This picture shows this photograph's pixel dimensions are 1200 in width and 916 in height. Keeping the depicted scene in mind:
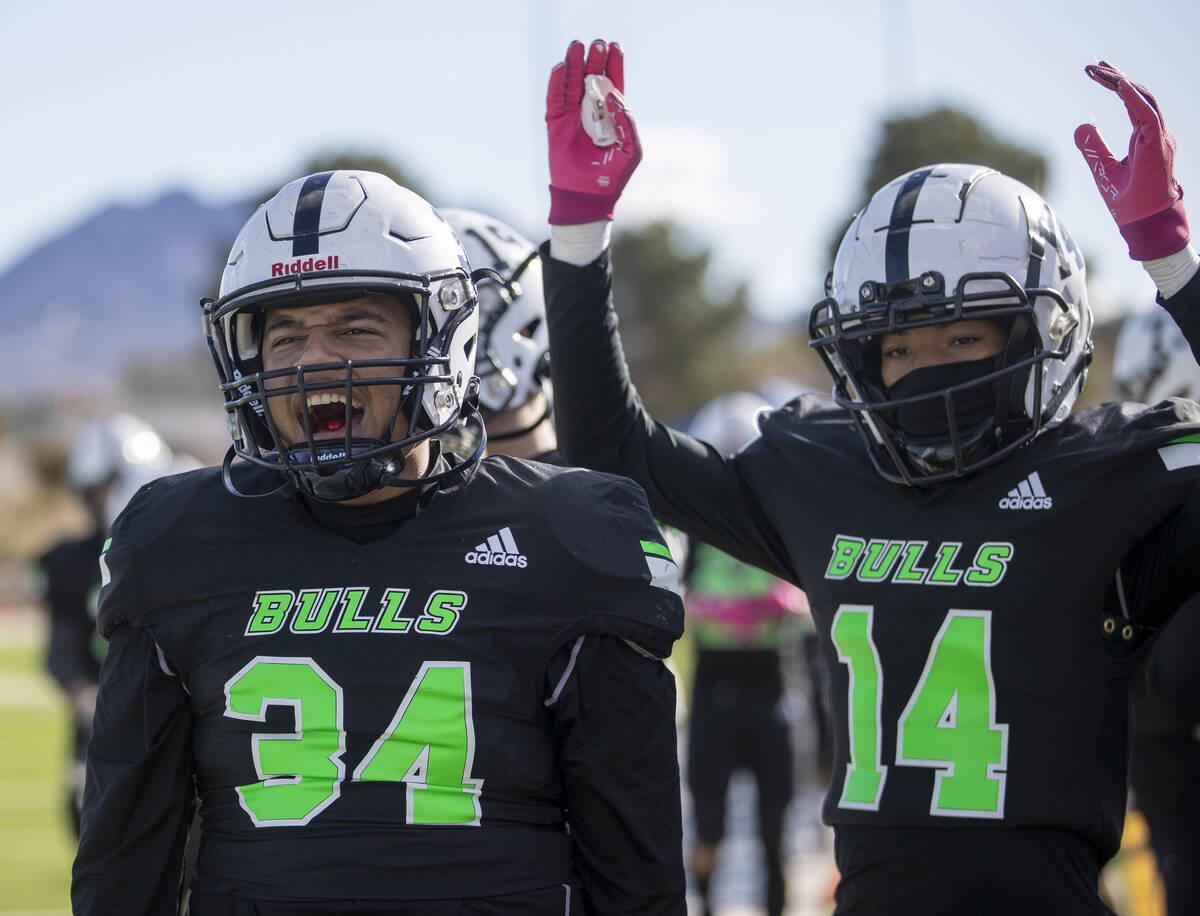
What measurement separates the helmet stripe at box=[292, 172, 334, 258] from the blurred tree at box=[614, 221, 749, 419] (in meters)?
32.4

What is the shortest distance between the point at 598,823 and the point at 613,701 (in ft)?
0.66

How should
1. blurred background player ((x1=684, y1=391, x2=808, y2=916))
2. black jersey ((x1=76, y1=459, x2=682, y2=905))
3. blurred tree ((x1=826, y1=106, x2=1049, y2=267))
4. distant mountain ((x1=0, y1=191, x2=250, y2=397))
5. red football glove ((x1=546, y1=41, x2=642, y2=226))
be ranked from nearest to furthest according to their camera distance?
1. black jersey ((x1=76, y1=459, x2=682, y2=905))
2. red football glove ((x1=546, y1=41, x2=642, y2=226))
3. blurred background player ((x1=684, y1=391, x2=808, y2=916))
4. blurred tree ((x1=826, y1=106, x2=1049, y2=267))
5. distant mountain ((x1=0, y1=191, x2=250, y2=397))

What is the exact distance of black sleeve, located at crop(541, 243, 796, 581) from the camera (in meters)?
2.72

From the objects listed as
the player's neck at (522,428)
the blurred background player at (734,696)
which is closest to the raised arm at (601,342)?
the player's neck at (522,428)

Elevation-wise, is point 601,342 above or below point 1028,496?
above

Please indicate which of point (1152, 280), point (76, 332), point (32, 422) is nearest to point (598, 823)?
point (1152, 280)

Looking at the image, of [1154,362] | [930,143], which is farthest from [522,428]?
[930,143]

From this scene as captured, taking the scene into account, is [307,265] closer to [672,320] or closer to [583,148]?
[583,148]

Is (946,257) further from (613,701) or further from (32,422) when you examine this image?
(32,422)

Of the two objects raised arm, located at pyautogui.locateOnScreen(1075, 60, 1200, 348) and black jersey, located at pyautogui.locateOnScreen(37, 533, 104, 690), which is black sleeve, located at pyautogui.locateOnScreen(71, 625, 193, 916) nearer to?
raised arm, located at pyautogui.locateOnScreen(1075, 60, 1200, 348)

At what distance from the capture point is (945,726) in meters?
2.41

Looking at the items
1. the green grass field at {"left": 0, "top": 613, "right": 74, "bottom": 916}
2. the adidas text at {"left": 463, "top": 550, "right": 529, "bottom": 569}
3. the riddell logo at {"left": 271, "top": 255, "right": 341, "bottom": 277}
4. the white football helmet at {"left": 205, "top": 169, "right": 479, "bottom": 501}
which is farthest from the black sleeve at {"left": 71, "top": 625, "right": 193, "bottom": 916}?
the green grass field at {"left": 0, "top": 613, "right": 74, "bottom": 916}

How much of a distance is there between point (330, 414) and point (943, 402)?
3.71 ft

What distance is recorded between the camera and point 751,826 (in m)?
8.30
